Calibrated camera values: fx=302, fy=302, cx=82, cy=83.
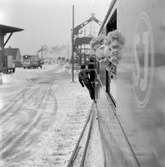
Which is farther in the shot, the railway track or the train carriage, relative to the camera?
the railway track

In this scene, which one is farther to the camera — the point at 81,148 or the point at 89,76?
the point at 89,76

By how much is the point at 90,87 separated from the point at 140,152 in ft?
26.7

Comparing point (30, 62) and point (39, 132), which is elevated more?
point (30, 62)

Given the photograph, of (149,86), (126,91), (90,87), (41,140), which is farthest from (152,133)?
(90,87)

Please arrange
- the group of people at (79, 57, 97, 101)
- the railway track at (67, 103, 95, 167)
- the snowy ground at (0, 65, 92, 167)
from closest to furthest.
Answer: the railway track at (67, 103, 95, 167), the snowy ground at (0, 65, 92, 167), the group of people at (79, 57, 97, 101)

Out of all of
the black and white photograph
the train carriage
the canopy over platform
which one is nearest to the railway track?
the black and white photograph

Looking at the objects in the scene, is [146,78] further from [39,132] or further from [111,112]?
[39,132]

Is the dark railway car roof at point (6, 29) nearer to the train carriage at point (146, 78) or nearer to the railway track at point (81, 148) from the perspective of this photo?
the railway track at point (81, 148)

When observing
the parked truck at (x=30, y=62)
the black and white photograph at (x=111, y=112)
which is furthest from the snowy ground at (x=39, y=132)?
the parked truck at (x=30, y=62)

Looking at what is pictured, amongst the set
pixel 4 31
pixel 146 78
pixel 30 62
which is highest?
pixel 4 31

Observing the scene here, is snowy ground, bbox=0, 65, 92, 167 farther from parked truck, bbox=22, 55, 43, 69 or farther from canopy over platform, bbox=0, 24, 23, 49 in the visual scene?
parked truck, bbox=22, 55, 43, 69

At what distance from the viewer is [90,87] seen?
9711mm

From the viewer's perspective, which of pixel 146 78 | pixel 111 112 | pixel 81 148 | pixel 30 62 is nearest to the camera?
pixel 146 78

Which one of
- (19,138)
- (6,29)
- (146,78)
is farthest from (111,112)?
(6,29)
